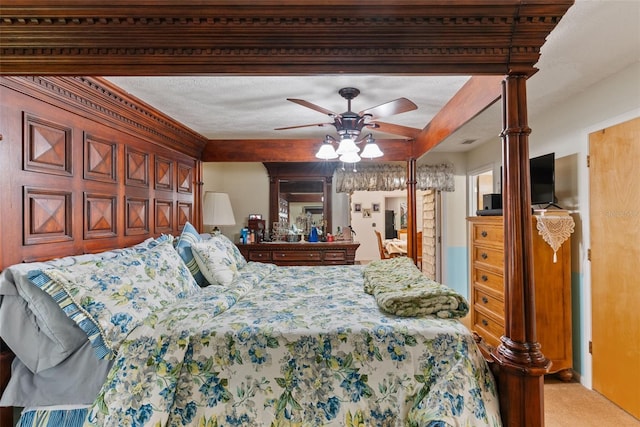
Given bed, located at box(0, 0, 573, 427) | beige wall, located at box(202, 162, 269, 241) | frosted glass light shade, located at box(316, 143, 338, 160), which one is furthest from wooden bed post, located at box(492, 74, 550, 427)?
beige wall, located at box(202, 162, 269, 241)

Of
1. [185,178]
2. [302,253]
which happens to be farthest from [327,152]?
[302,253]

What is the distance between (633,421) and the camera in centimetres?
212

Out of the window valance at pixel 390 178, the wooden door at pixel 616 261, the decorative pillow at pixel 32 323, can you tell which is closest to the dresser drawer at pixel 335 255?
the window valance at pixel 390 178

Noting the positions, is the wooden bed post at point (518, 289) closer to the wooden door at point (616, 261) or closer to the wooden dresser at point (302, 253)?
the wooden door at point (616, 261)

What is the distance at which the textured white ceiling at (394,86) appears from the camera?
168 cm

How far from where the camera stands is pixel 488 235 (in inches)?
120

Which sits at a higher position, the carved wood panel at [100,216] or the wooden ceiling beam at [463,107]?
the wooden ceiling beam at [463,107]

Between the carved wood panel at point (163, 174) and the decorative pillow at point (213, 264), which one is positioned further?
the carved wood panel at point (163, 174)

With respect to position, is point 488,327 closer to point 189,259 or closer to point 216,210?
point 189,259

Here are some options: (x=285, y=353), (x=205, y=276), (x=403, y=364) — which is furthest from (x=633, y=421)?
(x=205, y=276)

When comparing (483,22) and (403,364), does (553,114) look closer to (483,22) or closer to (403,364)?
(483,22)

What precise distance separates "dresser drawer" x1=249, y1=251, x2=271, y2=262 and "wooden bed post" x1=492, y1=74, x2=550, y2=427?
342cm

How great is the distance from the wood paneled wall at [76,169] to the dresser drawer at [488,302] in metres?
3.04

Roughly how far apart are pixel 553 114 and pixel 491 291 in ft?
5.69
